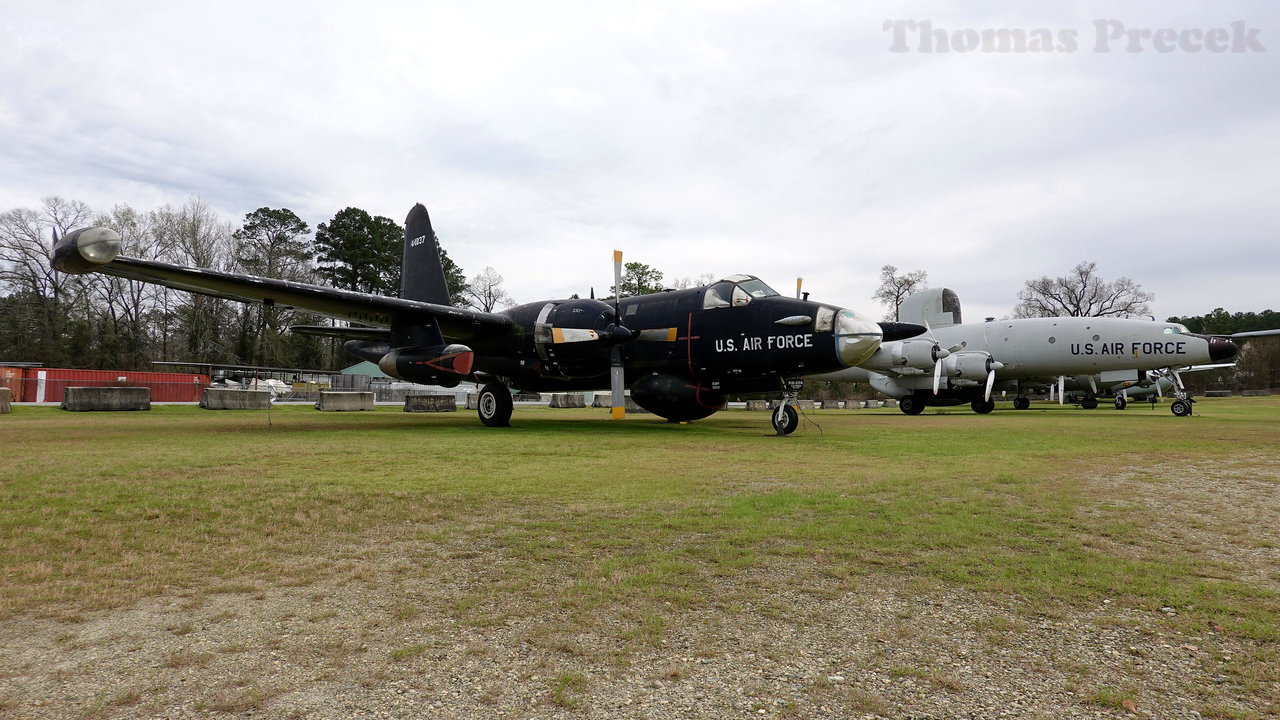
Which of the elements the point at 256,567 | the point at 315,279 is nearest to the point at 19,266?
the point at 315,279

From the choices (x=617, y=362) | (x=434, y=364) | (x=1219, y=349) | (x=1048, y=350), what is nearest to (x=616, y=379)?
(x=617, y=362)

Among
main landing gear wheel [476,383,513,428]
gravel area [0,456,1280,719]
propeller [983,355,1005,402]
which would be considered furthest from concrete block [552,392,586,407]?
gravel area [0,456,1280,719]

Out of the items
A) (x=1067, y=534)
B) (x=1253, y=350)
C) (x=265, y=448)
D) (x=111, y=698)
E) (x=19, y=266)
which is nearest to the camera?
(x=111, y=698)

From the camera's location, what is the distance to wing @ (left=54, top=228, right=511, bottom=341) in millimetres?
9414

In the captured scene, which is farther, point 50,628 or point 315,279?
point 315,279

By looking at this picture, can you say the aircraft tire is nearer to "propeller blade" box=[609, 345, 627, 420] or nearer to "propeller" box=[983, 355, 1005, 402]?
"propeller blade" box=[609, 345, 627, 420]

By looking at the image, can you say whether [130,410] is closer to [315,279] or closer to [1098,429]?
[1098,429]

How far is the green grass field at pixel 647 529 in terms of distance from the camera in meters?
3.38

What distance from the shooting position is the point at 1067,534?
4.70m

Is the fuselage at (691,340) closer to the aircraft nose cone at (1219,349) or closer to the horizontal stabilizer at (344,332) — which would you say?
the horizontal stabilizer at (344,332)

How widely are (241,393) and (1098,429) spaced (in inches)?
1151

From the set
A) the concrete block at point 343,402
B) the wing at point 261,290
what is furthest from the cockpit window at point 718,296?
the concrete block at point 343,402

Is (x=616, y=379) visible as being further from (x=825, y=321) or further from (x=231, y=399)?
(x=231, y=399)

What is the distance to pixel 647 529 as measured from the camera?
4.87 meters
